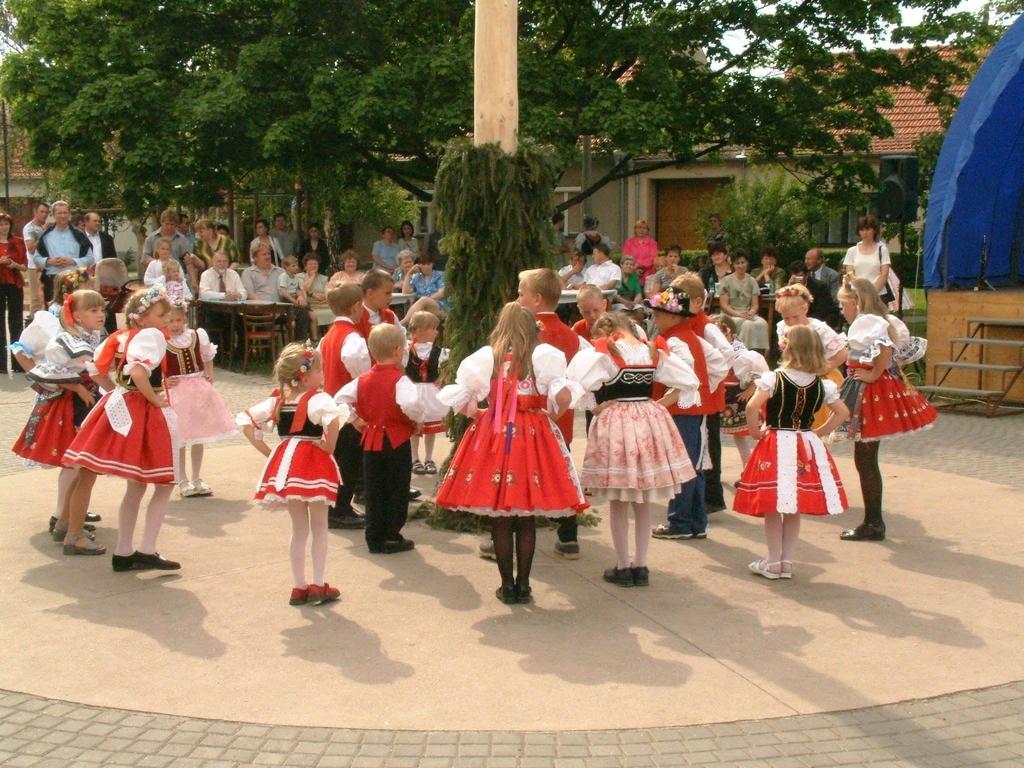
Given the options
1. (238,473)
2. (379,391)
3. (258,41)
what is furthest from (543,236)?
(258,41)

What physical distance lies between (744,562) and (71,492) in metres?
4.01

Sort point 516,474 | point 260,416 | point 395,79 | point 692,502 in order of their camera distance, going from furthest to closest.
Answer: point 395,79 → point 692,502 → point 260,416 → point 516,474

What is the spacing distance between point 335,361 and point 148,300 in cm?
145

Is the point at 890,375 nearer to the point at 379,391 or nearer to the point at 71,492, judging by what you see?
the point at 379,391

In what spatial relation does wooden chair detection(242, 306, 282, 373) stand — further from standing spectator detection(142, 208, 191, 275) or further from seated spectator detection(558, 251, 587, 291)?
seated spectator detection(558, 251, 587, 291)

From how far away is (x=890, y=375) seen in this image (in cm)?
779

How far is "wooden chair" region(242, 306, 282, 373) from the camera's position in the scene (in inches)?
626

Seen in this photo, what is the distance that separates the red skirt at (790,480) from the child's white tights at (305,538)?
7.31ft

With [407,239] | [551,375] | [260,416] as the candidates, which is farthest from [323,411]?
[407,239]

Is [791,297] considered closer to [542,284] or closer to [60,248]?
[542,284]

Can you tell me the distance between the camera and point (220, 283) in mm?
16219

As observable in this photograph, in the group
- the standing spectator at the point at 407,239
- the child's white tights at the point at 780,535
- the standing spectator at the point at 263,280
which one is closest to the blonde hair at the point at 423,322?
the child's white tights at the point at 780,535

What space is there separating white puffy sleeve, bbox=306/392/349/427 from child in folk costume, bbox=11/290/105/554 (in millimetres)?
1951

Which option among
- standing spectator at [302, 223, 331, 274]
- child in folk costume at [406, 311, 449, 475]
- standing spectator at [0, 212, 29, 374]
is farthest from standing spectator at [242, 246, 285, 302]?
child in folk costume at [406, 311, 449, 475]
